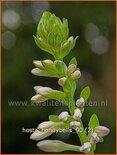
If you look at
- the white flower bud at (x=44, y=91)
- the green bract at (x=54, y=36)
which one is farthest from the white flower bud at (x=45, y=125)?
the green bract at (x=54, y=36)

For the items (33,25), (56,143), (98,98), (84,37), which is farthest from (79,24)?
(56,143)

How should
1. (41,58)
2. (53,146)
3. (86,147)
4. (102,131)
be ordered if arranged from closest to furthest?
1. (86,147)
2. (102,131)
3. (53,146)
4. (41,58)

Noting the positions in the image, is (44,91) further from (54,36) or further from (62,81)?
(54,36)

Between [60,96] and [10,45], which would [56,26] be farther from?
[10,45]

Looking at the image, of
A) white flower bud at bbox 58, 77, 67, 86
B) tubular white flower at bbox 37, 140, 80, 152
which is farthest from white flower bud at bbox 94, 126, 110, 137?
white flower bud at bbox 58, 77, 67, 86

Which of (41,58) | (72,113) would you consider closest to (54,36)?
(72,113)

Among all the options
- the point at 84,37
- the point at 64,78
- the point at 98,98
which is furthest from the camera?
the point at 84,37

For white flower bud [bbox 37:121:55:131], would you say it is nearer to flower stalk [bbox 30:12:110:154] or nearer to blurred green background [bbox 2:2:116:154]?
flower stalk [bbox 30:12:110:154]
